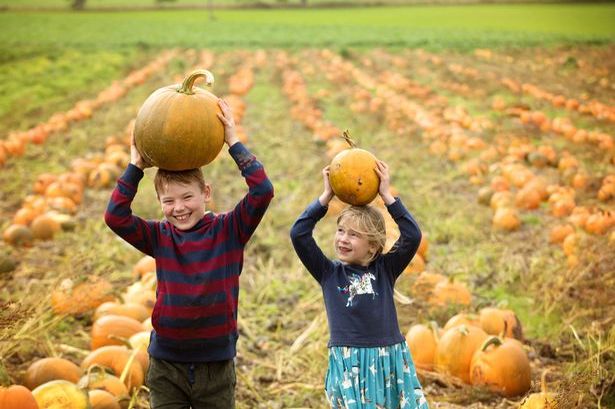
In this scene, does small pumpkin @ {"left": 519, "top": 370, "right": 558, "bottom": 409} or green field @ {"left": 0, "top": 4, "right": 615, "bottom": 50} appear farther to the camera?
green field @ {"left": 0, "top": 4, "right": 615, "bottom": 50}

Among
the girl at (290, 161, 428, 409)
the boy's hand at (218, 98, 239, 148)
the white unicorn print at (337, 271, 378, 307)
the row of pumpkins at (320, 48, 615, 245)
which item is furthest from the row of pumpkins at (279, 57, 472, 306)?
the row of pumpkins at (320, 48, 615, 245)

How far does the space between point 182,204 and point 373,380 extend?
1286 millimetres

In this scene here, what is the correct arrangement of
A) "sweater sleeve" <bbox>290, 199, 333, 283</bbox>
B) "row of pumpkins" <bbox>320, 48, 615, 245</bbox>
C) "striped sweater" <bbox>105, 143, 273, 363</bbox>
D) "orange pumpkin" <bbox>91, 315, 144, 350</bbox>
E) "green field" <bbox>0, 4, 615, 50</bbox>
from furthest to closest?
1. "green field" <bbox>0, 4, 615, 50</bbox>
2. "row of pumpkins" <bbox>320, 48, 615, 245</bbox>
3. "orange pumpkin" <bbox>91, 315, 144, 350</bbox>
4. "sweater sleeve" <bbox>290, 199, 333, 283</bbox>
5. "striped sweater" <bbox>105, 143, 273, 363</bbox>

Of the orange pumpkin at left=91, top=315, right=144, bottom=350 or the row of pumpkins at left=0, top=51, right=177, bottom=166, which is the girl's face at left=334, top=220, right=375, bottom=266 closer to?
the orange pumpkin at left=91, top=315, right=144, bottom=350

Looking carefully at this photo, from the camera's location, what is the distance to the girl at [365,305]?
339cm

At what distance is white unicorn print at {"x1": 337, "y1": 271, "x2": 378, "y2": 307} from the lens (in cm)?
349

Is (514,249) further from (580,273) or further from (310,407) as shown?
(310,407)

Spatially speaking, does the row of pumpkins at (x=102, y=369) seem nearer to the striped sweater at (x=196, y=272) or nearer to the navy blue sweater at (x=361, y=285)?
the striped sweater at (x=196, y=272)

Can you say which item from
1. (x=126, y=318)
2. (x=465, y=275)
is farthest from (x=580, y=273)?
(x=126, y=318)

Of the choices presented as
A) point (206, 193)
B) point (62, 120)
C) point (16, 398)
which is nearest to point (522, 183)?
point (206, 193)

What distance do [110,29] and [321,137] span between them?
33.8 m

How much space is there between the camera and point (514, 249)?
25.9 ft

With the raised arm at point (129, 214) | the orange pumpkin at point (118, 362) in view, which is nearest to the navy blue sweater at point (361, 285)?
the raised arm at point (129, 214)

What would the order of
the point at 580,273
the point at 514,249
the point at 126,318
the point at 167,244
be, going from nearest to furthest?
1. the point at 167,244
2. the point at 126,318
3. the point at 580,273
4. the point at 514,249
